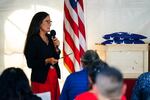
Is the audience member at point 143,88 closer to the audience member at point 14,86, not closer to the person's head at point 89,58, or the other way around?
the person's head at point 89,58

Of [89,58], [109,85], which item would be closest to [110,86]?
[109,85]

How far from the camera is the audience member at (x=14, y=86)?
9.07ft

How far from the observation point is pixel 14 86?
2.79 meters

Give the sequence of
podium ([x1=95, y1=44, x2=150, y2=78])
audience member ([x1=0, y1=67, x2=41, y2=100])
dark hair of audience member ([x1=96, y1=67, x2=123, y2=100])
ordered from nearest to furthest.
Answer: dark hair of audience member ([x1=96, y1=67, x2=123, y2=100])
audience member ([x1=0, y1=67, x2=41, y2=100])
podium ([x1=95, y1=44, x2=150, y2=78])

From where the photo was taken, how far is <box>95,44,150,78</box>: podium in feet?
16.8

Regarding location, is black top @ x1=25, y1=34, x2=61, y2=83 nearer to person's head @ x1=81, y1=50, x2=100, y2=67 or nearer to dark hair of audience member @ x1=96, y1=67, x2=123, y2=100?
person's head @ x1=81, y1=50, x2=100, y2=67

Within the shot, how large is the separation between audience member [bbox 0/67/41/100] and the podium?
2426mm

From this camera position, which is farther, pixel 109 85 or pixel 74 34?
pixel 74 34

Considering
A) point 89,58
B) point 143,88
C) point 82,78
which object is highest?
point 89,58

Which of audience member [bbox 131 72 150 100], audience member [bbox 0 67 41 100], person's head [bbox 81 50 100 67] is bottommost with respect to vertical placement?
audience member [bbox 131 72 150 100]

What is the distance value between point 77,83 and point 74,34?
1567mm

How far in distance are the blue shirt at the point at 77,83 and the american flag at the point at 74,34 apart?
4.29ft

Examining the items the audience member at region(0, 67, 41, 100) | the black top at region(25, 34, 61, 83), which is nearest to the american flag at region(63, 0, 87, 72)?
the black top at region(25, 34, 61, 83)

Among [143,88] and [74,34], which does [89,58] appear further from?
[74,34]
